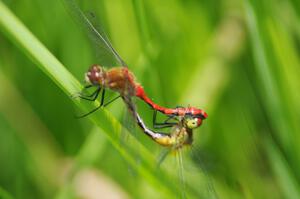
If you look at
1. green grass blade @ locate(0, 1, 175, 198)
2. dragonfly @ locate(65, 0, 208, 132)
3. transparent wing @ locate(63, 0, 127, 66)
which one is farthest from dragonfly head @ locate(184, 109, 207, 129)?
green grass blade @ locate(0, 1, 175, 198)

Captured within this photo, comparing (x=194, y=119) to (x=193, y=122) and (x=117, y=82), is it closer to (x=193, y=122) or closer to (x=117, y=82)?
(x=193, y=122)

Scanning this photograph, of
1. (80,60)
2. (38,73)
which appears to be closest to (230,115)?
(80,60)

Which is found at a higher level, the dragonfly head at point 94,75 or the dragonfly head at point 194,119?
the dragonfly head at point 94,75

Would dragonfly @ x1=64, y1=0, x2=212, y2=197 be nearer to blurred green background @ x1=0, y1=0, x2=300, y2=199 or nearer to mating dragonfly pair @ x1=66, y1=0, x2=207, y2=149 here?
mating dragonfly pair @ x1=66, y1=0, x2=207, y2=149

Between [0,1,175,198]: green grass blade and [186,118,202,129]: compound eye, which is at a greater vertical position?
[0,1,175,198]: green grass blade

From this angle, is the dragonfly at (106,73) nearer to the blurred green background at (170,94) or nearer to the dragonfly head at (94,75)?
the dragonfly head at (94,75)

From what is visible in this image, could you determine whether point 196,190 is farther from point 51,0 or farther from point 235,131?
point 51,0

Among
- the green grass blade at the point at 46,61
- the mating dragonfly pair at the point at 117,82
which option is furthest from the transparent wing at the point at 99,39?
the green grass blade at the point at 46,61

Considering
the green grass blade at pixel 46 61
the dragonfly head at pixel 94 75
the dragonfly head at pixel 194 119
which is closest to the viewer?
the green grass blade at pixel 46 61
